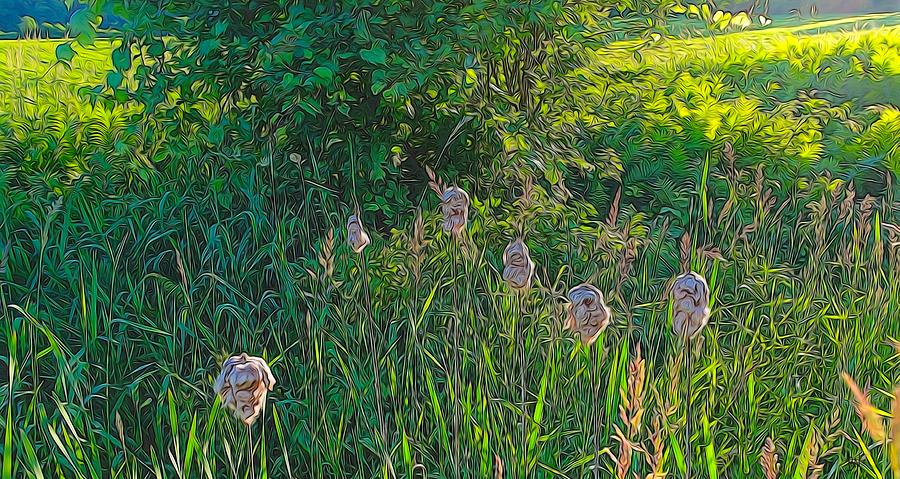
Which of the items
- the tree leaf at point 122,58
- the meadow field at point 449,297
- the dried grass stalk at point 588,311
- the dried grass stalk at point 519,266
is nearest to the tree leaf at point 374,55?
the meadow field at point 449,297

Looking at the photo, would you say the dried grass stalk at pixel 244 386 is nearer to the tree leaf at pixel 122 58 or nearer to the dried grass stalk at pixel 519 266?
the dried grass stalk at pixel 519 266

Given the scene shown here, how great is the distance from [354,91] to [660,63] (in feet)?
7.87

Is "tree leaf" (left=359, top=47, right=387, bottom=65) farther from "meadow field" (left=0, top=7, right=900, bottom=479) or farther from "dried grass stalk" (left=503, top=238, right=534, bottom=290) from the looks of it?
"dried grass stalk" (left=503, top=238, right=534, bottom=290)

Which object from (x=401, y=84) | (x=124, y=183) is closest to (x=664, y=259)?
(x=401, y=84)

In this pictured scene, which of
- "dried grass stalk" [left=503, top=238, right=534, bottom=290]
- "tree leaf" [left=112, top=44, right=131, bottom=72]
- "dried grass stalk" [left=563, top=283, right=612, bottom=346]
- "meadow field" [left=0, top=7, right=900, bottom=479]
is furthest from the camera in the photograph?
"tree leaf" [left=112, top=44, right=131, bottom=72]

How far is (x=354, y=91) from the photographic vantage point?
2348 millimetres

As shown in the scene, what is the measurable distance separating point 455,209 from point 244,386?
2.24 feet

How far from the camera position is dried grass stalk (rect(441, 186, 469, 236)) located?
161 centimetres

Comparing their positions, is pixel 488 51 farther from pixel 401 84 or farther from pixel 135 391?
pixel 135 391

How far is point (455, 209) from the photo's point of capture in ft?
5.32

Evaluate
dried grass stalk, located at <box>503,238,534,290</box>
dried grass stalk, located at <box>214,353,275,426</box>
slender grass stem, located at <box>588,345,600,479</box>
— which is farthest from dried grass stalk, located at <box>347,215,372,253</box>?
dried grass stalk, located at <box>214,353,275,426</box>

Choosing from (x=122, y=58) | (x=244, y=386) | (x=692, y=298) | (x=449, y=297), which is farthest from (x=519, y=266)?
(x=122, y=58)

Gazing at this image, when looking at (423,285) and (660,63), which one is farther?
(660,63)

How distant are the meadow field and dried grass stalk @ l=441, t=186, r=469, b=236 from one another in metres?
0.07
